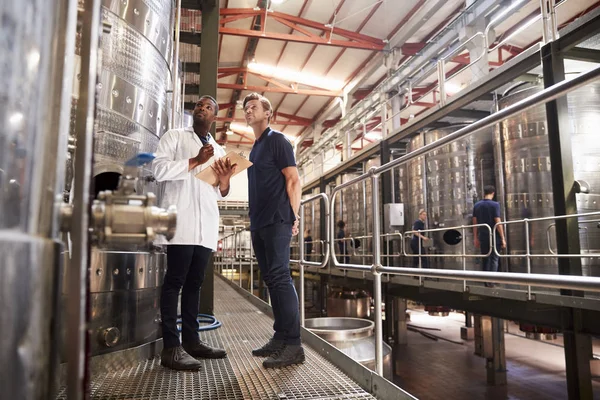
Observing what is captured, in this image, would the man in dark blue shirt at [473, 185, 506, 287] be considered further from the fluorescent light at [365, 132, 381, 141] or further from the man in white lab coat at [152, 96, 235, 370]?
the fluorescent light at [365, 132, 381, 141]

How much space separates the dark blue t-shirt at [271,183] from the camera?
7.95 feet

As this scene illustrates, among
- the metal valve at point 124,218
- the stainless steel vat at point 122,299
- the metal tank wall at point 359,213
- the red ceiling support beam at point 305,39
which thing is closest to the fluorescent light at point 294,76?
the red ceiling support beam at point 305,39

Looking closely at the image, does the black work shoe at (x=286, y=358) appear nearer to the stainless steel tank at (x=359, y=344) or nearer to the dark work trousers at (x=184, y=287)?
the dark work trousers at (x=184, y=287)

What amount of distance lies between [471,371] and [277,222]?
7.46 meters

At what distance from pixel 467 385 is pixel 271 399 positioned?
6.89m

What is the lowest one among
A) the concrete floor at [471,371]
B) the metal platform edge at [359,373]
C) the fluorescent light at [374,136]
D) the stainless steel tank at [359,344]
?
the concrete floor at [471,371]

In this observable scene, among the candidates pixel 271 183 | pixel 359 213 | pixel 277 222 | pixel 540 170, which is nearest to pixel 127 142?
pixel 271 183

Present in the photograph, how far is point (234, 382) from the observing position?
2002 mm

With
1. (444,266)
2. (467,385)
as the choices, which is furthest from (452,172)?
(467,385)

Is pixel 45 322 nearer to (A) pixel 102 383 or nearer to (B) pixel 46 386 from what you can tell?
(B) pixel 46 386

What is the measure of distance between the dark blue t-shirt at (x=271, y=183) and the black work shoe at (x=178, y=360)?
757 mm

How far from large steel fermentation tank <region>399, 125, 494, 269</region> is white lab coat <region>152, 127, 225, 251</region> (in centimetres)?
521

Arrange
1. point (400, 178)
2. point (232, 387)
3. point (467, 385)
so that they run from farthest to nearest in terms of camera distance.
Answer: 1. point (400, 178)
2. point (467, 385)
3. point (232, 387)

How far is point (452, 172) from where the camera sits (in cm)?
779
